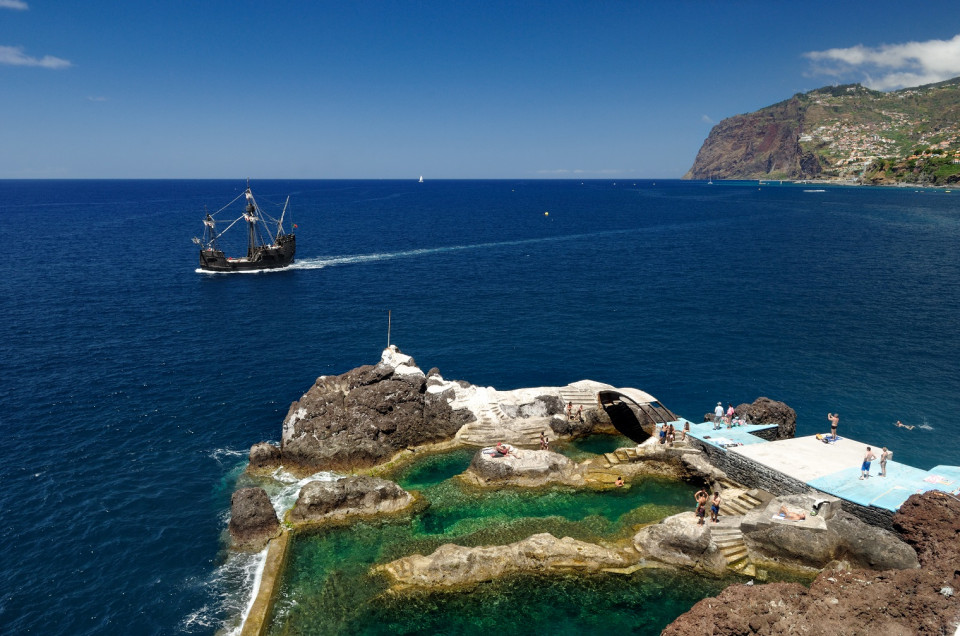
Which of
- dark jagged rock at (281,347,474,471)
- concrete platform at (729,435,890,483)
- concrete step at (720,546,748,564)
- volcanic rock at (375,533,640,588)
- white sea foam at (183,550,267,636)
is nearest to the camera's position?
white sea foam at (183,550,267,636)

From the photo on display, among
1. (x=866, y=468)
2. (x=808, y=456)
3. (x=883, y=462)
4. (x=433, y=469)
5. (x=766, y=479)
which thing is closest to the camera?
(x=883, y=462)

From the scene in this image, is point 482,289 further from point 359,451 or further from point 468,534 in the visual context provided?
point 468,534

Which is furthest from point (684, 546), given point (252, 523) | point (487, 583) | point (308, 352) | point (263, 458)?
point (308, 352)

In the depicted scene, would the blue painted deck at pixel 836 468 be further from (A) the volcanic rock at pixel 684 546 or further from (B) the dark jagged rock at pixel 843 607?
(A) the volcanic rock at pixel 684 546

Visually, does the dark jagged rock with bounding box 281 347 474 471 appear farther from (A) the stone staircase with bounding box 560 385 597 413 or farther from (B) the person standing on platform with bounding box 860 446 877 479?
(B) the person standing on platform with bounding box 860 446 877 479

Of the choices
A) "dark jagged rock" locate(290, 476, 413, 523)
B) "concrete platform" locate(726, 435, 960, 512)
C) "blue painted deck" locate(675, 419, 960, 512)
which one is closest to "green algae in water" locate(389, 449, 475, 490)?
"dark jagged rock" locate(290, 476, 413, 523)

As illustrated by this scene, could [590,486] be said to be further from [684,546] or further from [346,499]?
[346,499]

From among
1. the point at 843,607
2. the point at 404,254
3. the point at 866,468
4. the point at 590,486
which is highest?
the point at 404,254
